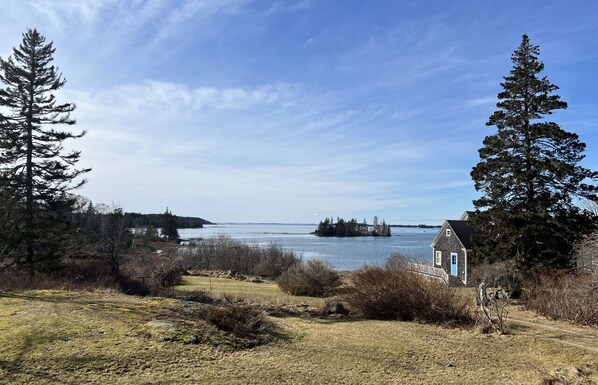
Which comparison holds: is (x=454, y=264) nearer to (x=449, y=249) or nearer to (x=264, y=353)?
(x=449, y=249)

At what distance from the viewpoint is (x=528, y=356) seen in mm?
8023

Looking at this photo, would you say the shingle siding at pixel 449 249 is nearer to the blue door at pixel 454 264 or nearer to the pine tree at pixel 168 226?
the blue door at pixel 454 264

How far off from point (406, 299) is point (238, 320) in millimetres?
5016

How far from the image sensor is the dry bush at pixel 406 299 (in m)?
11.1

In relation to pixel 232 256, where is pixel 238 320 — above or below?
above

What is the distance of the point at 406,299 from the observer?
1158 centimetres

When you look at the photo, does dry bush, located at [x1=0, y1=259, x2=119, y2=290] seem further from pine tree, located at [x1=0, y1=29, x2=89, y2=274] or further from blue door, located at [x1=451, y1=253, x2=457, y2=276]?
blue door, located at [x1=451, y1=253, x2=457, y2=276]

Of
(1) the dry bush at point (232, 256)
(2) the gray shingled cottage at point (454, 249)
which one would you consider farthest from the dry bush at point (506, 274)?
(1) the dry bush at point (232, 256)

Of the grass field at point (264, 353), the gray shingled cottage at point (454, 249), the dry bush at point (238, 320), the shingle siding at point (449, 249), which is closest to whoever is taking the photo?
the grass field at point (264, 353)

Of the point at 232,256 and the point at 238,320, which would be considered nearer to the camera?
the point at 238,320

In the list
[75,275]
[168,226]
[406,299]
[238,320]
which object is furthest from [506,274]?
[168,226]

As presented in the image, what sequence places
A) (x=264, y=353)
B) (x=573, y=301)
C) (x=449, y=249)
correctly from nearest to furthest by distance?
(x=264, y=353), (x=573, y=301), (x=449, y=249)

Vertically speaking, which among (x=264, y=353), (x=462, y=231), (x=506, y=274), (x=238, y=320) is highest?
(x=462, y=231)

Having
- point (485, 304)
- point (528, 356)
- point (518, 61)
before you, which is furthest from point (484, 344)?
A: point (518, 61)
